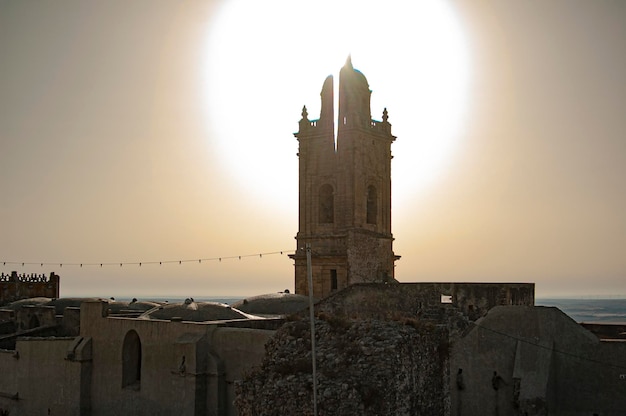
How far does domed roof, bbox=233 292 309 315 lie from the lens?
2895 cm

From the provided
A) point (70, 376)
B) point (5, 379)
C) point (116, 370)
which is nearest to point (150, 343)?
point (116, 370)

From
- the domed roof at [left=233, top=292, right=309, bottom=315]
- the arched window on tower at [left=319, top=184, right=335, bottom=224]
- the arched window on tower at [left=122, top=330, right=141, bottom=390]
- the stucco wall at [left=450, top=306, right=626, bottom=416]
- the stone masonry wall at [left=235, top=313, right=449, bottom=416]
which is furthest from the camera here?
→ the arched window on tower at [left=319, top=184, right=335, bottom=224]

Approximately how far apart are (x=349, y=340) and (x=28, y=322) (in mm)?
26416

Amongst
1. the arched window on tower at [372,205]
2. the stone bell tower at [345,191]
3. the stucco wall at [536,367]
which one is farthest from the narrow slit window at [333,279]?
the stucco wall at [536,367]

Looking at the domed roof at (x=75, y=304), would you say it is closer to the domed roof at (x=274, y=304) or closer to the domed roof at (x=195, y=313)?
the domed roof at (x=274, y=304)

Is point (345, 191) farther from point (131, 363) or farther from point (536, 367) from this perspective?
point (536, 367)

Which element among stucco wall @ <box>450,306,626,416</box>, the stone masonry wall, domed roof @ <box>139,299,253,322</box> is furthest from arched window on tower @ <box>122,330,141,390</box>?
the stone masonry wall

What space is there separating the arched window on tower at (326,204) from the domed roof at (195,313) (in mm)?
13036

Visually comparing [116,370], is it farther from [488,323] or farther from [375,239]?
[375,239]

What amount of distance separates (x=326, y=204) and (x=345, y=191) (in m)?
1.55

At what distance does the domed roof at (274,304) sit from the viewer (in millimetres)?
28953

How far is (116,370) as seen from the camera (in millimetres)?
22719

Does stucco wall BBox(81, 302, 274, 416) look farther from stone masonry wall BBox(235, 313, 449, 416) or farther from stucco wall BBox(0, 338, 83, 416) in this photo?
stone masonry wall BBox(235, 313, 449, 416)

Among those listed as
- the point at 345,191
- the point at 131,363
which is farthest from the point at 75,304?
the point at 131,363
